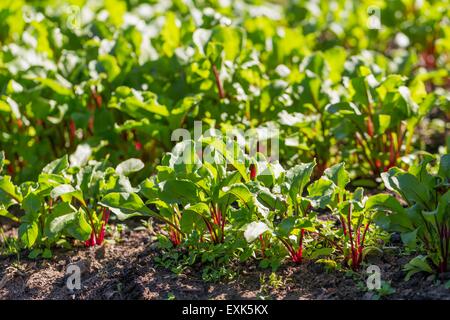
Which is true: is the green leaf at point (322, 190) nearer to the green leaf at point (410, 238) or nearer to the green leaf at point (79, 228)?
the green leaf at point (410, 238)

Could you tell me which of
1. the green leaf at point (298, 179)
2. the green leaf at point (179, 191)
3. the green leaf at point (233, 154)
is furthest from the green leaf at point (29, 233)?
the green leaf at point (298, 179)

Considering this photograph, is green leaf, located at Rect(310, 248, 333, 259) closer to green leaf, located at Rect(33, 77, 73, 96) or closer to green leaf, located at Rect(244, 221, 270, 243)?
green leaf, located at Rect(244, 221, 270, 243)

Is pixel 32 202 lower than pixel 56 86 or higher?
lower

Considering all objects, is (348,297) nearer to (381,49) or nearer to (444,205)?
(444,205)

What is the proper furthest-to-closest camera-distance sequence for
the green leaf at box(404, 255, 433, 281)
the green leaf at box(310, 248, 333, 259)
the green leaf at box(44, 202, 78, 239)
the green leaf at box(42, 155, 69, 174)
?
the green leaf at box(42, 155, 69, 174) → the green leaf at box(44, 202, 78, 239) → the green leaf at box(310, 248, 333, 259) → the green leaf at box(404, 255, 433, 281)

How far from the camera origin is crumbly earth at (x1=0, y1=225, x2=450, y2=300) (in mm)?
3426

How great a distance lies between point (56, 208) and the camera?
3.81 m

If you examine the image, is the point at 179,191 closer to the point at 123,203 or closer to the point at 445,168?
the point at 123,203

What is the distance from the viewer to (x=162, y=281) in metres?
3.61

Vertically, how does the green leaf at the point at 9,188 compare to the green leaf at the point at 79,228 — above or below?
above

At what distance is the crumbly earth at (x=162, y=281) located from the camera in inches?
135

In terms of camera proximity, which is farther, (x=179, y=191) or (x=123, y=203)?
(x=123, y=203)

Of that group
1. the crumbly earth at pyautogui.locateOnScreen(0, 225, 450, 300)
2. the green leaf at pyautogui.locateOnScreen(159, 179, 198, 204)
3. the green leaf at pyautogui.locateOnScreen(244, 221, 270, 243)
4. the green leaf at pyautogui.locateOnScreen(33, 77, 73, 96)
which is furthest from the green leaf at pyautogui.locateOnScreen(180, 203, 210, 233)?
the green leaf at pyautogui.locateOnScreen(33, 77, 73, 96)

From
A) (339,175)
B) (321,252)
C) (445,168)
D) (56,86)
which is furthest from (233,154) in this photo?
(56,86)
